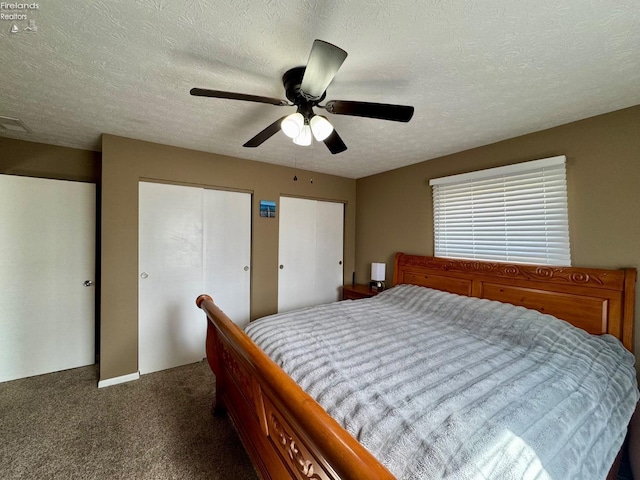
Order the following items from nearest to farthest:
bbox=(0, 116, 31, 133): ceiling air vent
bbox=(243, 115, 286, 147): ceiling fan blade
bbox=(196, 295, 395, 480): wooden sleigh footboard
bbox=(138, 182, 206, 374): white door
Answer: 1. bbox=(196, 295, 395, 480): wooden sleigh footboard
2. bbox=(243, 115, 286, 147): ceiling fan blade
3. bbox=(0, 116, 31, 133): ceiling air vent
4. bbox=(138, 182, 206, 374): white door

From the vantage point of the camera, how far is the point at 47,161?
2.58 meters

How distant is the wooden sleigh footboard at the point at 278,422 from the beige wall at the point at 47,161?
2245 millimetres

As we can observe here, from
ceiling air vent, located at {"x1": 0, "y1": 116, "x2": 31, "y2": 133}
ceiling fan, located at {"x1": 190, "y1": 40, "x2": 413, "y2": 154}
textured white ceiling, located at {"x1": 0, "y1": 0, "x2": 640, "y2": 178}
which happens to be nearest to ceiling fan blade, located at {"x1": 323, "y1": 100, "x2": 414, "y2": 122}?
ceiling fan, located at {"x1": 190, "y1": 40, "x2": 413, "y2": 154}

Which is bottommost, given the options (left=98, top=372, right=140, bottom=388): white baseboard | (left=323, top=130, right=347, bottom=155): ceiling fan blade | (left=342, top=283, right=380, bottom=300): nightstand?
(left=98, top=372, right=140, bottom=388): white baseboard

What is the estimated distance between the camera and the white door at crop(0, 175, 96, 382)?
7.59 ft

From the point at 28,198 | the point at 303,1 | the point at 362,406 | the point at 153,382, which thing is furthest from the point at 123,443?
the point at 303,1

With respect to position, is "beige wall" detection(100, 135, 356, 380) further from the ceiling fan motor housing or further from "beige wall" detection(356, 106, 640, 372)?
"beige wall" detection(356, 106, 640, 372)

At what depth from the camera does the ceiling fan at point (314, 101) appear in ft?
3.42

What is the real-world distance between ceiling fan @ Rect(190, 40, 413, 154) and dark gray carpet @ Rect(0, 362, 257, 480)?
204cm

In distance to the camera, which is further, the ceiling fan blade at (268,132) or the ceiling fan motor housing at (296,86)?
the ceiling fan blade at (268,132)

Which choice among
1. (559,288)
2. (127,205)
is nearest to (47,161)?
(127,205)

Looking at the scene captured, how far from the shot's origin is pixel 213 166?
9.27 feet

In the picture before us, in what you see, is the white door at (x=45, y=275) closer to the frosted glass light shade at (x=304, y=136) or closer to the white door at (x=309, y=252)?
the white door at (x=309, y=252)

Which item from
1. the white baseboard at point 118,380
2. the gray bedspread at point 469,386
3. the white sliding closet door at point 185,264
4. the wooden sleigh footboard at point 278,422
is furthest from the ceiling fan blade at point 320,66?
the white baseboard at point 118,380
